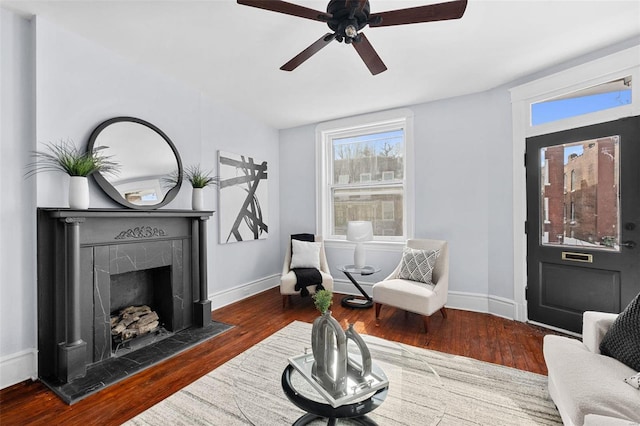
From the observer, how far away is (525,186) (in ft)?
10.4

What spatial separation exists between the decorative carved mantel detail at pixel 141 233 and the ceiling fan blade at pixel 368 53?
93.3 inches

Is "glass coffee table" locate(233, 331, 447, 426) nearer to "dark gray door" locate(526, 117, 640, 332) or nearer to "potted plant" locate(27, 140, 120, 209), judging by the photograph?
"potted plant" locate(27, 140, 120, 209)

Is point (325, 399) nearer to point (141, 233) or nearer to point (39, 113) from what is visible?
point (141, 233)

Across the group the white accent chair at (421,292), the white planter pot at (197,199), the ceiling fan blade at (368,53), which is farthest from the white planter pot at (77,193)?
the white accent chair at (421,292)

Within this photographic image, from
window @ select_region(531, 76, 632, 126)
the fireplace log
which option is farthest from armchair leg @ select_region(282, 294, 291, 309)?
window @ select_region(531, 76, 632, 126)

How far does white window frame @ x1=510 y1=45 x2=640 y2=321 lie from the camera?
249cm

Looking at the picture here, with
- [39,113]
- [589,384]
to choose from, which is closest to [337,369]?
[589,384]

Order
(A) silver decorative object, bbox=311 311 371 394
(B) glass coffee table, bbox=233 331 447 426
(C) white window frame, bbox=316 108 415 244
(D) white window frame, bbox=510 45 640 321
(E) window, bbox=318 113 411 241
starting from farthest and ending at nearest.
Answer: (E) window, bbox=318 113 411 241
(C) white window frame, bbox=316 108 415 244
(D) white window frame, bbox=510 45 640 321
(A) silver decorative object, bbox=311 311 371 394
(B) glass coffee table, bbox=233 331 447 426

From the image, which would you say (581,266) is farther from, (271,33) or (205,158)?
(205,158)

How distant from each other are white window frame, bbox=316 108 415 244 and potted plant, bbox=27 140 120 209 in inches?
116

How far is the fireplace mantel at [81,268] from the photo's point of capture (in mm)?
2127

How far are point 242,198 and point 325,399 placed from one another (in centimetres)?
322

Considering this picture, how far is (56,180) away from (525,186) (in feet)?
14.4

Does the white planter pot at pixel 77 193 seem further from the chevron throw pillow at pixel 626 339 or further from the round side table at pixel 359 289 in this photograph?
the chevron throw pillow at pixel 626 339
